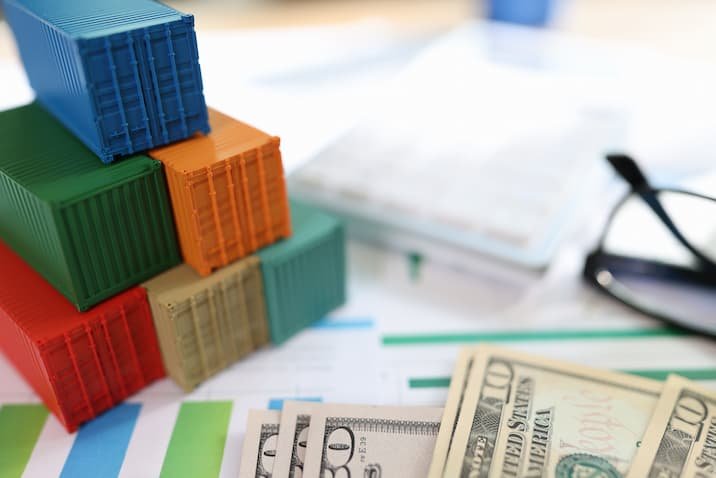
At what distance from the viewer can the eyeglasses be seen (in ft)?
3.06

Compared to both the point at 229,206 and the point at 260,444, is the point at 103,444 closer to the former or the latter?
the point at 260,444

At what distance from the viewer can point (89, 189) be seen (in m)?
0.70

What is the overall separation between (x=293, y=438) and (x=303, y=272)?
0.75ft

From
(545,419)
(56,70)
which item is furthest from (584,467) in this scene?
(56,70)

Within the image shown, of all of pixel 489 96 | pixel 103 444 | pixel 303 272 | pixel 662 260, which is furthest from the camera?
pixel 489 96

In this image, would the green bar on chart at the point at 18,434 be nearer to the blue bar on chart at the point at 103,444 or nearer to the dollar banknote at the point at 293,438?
the blue bar on chart at the point at 103,444

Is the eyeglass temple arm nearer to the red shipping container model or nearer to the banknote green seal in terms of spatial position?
the banknote green seal

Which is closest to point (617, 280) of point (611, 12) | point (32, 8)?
point (32, 8)

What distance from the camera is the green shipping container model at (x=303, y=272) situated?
854mm

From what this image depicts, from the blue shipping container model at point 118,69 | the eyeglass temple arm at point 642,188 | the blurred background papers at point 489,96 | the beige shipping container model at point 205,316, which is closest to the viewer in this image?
the blue shipping container model at point 118,69

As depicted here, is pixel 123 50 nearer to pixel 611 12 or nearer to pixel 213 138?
pixel 213 138

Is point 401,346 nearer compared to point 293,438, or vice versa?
point 293,438

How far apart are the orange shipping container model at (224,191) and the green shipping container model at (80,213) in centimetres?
3

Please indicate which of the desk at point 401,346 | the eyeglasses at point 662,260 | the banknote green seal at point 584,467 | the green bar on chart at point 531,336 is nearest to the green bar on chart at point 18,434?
the desk at point 401,346
